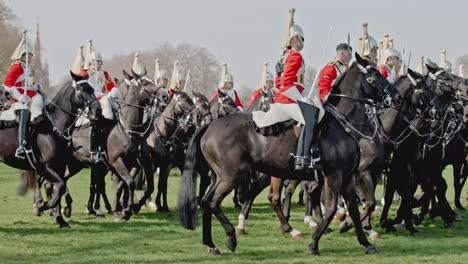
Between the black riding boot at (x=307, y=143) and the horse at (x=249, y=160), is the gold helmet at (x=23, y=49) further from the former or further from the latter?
the black riding boot at (x=307, y=143)

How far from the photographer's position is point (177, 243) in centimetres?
1100

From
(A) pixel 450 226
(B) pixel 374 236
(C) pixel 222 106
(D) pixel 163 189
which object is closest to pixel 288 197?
(B) pixel 374 236

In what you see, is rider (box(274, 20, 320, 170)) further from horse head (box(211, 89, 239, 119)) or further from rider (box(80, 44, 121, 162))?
horse head (box(211, 89, 239, 119))

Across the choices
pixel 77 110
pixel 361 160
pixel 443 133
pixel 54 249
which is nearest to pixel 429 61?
pixel 443 133

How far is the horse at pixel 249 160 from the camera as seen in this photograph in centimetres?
992

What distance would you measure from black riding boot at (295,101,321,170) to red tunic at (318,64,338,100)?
125cm

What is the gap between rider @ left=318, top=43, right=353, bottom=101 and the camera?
11234 millimetres

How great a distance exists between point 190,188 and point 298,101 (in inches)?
68.3

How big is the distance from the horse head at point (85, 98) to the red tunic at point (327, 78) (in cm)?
379

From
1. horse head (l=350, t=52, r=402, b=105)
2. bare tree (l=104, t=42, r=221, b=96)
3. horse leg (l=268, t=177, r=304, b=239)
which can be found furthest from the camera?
bare tree (l=104, t=42, r=221, b=96)

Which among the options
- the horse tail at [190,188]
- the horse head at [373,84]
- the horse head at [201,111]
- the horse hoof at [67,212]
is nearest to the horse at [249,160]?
the horse tail at [190,188]

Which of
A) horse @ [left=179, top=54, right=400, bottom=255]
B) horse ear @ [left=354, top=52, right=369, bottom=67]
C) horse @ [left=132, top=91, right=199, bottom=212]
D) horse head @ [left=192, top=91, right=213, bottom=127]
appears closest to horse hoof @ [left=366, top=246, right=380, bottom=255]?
horse @ [left=179, top=54, right=400, bottom=255]

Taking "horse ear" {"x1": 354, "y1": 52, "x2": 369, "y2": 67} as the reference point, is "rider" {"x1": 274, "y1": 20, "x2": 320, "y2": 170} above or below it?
below

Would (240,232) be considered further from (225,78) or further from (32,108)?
(225,78)
